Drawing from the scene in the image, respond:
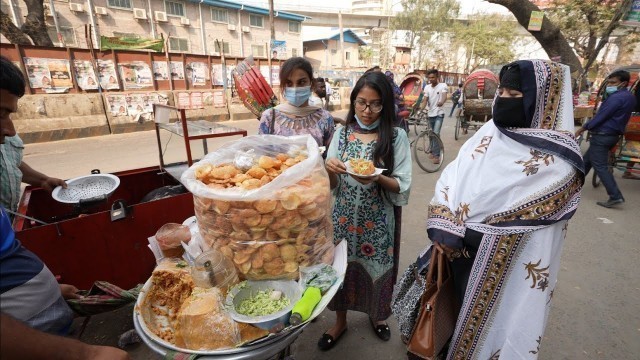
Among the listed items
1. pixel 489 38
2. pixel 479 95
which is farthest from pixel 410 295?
pixel 489 38

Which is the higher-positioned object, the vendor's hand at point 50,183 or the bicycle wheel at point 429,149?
the vendor's hand at point 50,183

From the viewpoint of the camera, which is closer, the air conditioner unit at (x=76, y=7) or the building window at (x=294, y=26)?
the air conditioner unit at (x=76, y=7)

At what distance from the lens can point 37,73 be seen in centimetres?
867

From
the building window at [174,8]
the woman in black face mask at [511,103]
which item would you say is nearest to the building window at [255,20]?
the building window at [174,8]

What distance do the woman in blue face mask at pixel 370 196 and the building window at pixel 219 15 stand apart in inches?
893

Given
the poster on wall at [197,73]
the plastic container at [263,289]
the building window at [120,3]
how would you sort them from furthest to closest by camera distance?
the building window at [120,3] < the poster on wall at [197,73] < the plastic container at [263,289]

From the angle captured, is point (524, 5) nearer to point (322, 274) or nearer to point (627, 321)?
point (627, 321)

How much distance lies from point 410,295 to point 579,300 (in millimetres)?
2077

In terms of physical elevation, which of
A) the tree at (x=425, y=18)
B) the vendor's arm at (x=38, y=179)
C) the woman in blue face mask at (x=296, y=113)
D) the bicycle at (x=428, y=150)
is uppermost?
the tree at (x=425, y=18)

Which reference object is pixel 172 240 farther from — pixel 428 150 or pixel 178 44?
pixel 178 44

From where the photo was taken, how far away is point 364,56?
1403 inches

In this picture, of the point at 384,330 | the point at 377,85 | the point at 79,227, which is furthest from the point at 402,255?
the point at 79,227

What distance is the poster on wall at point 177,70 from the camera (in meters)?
11.4

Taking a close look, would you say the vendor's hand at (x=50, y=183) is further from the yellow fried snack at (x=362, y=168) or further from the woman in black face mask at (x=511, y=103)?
the woman in black face mask at (x=511, y=103)
